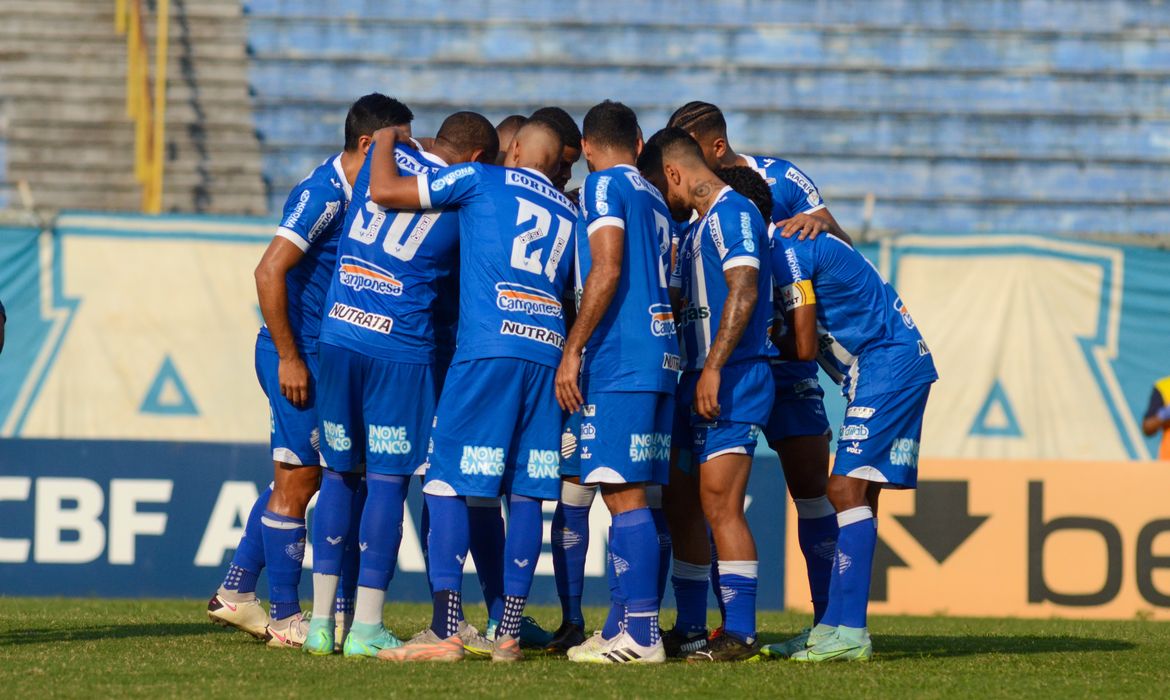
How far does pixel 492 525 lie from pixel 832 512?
62.8 inches

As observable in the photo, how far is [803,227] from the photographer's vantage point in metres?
6.52

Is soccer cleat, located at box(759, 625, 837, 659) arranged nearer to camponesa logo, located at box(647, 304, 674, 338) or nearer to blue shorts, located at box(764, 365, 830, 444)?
blue shorts, located at box(764, 365, 830, 444)

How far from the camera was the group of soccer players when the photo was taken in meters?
5.98

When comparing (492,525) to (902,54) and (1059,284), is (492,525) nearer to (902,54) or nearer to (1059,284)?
(1059,284)

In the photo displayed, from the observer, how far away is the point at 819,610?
692 centimetres

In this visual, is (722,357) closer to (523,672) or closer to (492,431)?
(492,431)

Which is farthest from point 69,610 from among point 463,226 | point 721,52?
point 721,52

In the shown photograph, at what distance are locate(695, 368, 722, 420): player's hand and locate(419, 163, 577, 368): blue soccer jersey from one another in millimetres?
601

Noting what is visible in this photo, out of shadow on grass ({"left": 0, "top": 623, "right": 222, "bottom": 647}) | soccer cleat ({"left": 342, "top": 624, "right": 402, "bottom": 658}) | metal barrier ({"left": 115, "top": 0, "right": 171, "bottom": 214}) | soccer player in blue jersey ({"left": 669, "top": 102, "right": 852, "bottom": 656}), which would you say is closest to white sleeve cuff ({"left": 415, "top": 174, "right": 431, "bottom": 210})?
soccer player in blue jersey ({"left": 669, "top": 102, "right": 852, "bottom": 656})

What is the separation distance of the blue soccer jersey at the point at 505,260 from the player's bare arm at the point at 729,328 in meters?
0.62

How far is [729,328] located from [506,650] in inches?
62.4

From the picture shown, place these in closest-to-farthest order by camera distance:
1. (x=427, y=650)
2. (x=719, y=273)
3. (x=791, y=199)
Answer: (x=427, y=650), (x=719, y=273), (x=791, y=199)

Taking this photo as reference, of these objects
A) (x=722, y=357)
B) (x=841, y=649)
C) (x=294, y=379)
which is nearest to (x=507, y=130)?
(x=294, y=379)

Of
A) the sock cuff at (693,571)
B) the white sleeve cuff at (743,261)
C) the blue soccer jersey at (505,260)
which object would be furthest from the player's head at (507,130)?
the sock cuff at (693,571)
